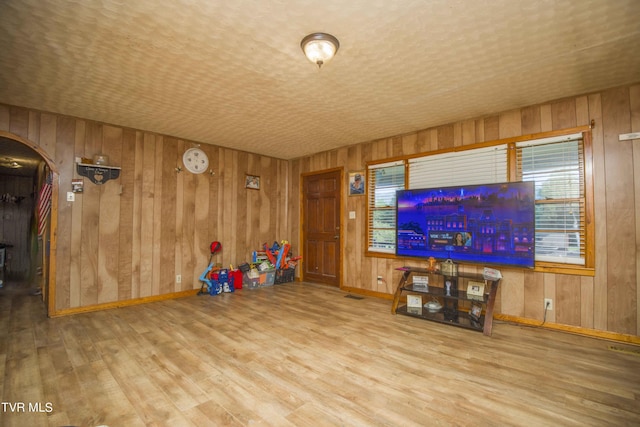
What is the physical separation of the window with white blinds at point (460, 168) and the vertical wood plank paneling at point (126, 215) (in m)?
4.25

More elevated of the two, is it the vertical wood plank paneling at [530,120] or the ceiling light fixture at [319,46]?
the ceiling light fixture at [319,46]

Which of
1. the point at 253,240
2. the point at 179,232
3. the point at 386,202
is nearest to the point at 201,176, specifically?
the point at 179,232

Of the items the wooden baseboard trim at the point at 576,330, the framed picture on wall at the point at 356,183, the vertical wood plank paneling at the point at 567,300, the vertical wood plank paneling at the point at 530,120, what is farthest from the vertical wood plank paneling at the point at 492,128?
the wooden baseboard trim at the point at 576,330

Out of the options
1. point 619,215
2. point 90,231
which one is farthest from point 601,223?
point 90,231

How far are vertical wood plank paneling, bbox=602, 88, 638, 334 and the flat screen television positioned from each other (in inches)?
26.7

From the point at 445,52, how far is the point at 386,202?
2571 mm

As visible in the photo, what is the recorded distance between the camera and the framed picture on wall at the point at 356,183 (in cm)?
495

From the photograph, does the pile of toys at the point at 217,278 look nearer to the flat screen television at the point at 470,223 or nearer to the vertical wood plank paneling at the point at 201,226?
the vertical wood plank paneling at the point at 201,226

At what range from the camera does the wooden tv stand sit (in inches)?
123

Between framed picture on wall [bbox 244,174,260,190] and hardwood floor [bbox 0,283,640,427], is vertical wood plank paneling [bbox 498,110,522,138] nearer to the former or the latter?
hardwood floor [bbox 0,283,640,427]

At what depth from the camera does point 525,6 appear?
6.04 feet

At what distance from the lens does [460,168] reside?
A: 3.85 m

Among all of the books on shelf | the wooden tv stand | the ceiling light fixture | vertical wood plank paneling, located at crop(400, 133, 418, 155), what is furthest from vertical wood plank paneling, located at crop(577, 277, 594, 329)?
the ceiling light fixture

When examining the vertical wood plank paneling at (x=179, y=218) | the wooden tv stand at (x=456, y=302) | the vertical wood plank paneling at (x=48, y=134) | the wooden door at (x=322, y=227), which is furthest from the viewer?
the wooden door at (x=322, y=227)
